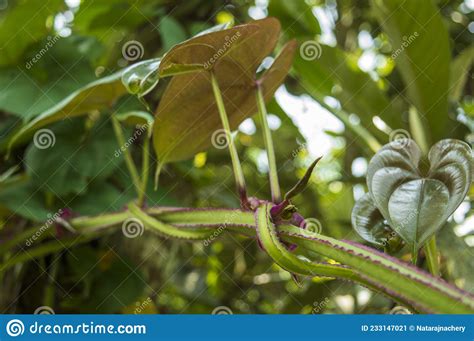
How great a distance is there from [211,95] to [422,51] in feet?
0.99

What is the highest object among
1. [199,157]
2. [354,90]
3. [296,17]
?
[296,17]

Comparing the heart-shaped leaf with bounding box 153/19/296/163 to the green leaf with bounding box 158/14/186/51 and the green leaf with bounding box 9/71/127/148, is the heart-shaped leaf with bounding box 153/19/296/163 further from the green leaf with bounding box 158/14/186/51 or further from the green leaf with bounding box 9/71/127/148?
the green leaf with bounding box 158/14/186/51

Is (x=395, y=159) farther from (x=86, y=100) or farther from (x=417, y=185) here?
(x=86, y=100)

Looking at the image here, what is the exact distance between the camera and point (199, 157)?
101 cm

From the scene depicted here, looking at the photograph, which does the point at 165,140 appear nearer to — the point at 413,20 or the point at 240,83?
the point at 240,83

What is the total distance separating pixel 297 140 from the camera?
3.22ft

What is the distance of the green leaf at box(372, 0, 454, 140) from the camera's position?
664 millimetres

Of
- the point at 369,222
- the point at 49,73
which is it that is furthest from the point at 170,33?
the point at 369,222

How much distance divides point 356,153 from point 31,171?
1.71 ft

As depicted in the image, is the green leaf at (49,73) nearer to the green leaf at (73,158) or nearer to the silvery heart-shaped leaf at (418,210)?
the green leaf at (73,158)

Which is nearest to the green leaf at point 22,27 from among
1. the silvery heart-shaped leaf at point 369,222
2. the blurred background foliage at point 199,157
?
the blurred background foliage at point 199,157

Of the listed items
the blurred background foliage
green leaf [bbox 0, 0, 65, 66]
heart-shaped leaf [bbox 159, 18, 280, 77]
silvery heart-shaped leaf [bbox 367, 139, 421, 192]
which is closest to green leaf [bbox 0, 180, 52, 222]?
the blurred background foliage

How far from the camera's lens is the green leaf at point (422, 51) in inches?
26.1

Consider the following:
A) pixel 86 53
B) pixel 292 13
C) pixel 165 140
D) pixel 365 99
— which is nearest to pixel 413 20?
pixel 365 99
